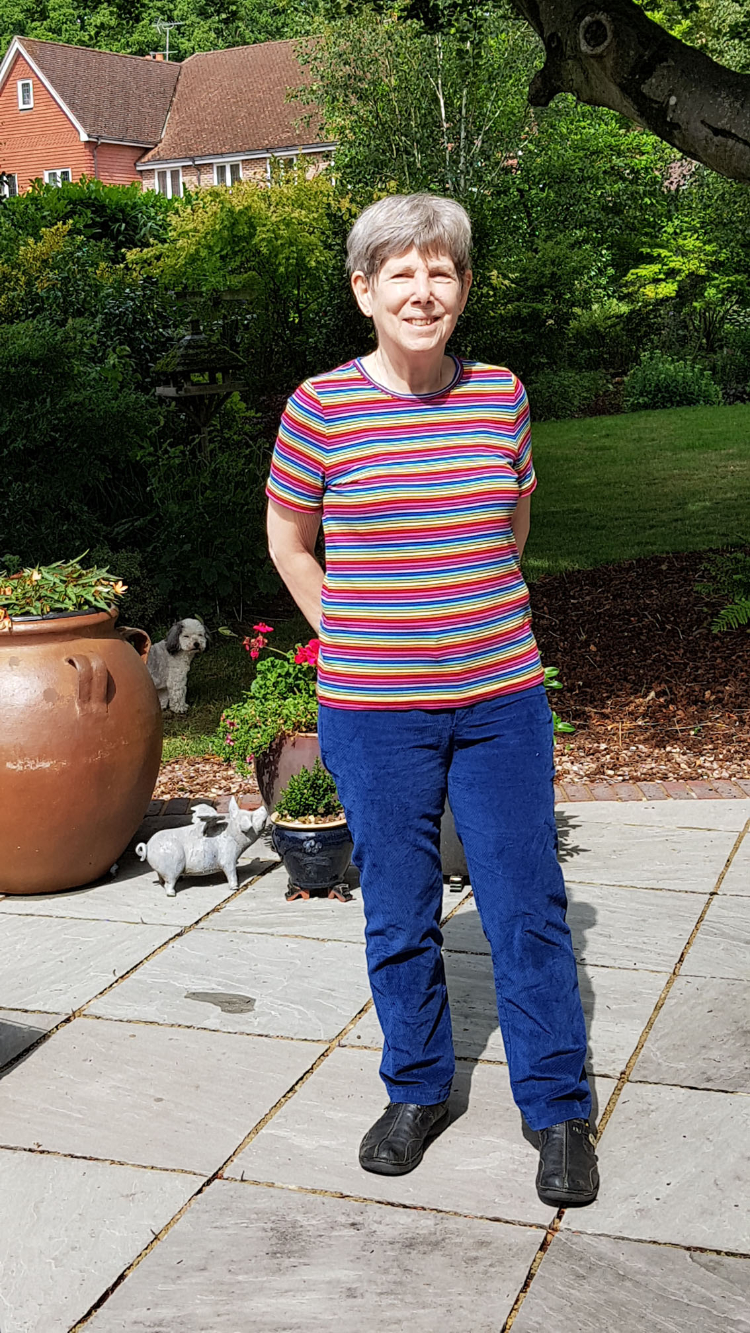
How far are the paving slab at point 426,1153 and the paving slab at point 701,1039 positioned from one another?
18cm

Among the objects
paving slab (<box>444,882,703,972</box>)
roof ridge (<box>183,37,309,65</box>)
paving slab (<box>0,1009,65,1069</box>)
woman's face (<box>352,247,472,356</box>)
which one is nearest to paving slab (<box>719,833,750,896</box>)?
paving slab (<box>444,882,703,972</box>)

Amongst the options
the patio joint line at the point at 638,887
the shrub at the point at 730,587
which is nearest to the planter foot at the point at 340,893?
the patio joint line at the point at 638,887

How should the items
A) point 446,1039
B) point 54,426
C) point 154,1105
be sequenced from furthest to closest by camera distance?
point 54,426
point 154,1105
point 446,1039

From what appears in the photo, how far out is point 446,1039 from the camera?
303 centimetres

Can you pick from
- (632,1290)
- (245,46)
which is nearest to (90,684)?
(632,1290)

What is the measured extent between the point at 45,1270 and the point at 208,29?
52.2 m

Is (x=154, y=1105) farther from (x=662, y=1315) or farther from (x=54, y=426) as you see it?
(x=54, y=426)

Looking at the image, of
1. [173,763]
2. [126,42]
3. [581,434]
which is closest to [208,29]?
[126,42]

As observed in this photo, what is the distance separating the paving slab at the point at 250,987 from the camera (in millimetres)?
3719

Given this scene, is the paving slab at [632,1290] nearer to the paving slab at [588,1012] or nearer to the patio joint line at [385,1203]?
the patio joint line at [385,1203]

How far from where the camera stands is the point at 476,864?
9.33 feet

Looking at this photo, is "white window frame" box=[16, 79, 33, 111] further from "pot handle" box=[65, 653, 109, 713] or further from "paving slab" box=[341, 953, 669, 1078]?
"paving slab" box=[341, 953, 669, 1078]

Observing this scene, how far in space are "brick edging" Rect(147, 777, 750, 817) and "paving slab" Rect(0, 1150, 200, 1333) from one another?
286 centimetres

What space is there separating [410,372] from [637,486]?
11957mm
